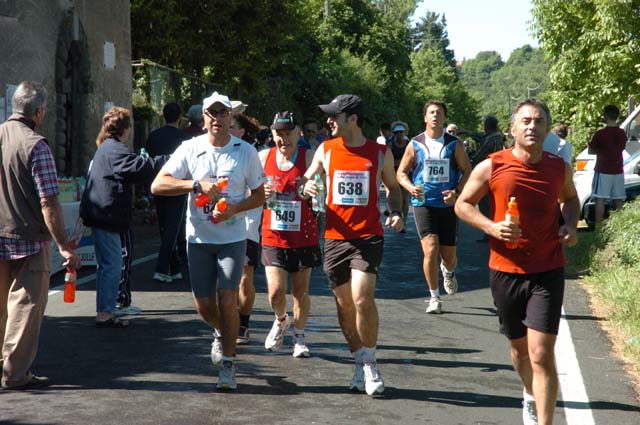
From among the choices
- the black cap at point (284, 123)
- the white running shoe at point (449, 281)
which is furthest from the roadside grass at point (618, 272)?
the black cap at point (284, 123)

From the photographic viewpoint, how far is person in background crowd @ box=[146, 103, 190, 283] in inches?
468

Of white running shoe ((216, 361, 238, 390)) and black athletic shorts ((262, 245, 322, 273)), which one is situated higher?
black athletic shorts ((262, 245, 322, 273))

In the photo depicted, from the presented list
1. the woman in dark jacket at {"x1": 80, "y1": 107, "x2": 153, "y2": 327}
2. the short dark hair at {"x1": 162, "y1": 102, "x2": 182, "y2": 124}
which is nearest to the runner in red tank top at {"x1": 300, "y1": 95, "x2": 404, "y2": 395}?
the woman in dark jacket at {"x1": 80, "y1": 107, "x2": 153, "y2": 327}

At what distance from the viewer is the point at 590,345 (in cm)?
864

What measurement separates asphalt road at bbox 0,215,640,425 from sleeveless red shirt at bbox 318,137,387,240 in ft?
3.59

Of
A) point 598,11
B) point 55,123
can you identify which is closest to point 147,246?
point 55,123

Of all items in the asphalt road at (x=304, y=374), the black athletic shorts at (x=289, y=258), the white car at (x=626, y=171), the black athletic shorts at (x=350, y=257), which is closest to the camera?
the asphalt road at (x=304, y=374)

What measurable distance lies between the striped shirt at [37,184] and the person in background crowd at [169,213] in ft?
14.9

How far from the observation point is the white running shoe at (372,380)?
22.4 ft

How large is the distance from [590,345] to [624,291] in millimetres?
1678

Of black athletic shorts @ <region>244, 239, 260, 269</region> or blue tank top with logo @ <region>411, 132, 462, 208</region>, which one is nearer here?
black athletic shorts @ <region>244, 239, 260, 269</region>

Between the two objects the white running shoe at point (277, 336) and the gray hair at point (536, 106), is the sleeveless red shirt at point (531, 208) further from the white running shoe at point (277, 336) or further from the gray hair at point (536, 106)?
the white running shoe at point (277, 336)

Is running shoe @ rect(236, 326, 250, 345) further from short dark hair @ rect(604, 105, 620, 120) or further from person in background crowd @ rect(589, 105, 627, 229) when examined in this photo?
person in background crowd @ rect(589, 105, 627, 229)

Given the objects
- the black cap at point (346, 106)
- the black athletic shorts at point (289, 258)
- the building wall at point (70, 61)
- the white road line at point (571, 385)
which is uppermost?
the building wall at point (70, 61)
